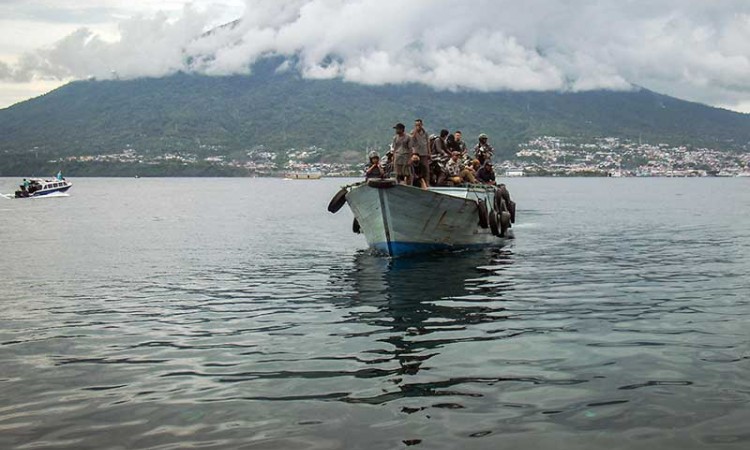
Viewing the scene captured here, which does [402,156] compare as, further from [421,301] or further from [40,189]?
[40,189]

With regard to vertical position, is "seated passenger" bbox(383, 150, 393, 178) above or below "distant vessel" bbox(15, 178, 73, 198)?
above

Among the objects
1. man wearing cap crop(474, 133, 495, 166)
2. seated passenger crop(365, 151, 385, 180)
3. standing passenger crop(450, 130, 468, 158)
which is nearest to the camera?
seated passenger crop(365, 151, 385, 180)

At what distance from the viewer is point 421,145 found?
24969mm

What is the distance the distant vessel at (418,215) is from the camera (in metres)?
23.4

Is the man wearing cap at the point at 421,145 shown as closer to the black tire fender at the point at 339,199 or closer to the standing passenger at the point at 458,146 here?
the black tire fender at the point at 339,199

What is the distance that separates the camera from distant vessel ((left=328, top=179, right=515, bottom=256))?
2344 cm

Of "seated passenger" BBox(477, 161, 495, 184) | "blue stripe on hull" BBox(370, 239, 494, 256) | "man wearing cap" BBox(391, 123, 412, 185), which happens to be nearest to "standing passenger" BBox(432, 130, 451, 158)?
"seated passenger" BBox(477, 161, 495, 184)

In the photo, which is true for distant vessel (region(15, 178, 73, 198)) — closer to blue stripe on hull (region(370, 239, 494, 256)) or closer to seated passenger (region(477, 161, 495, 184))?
seated passenger (region(477, 161, 495, 184))

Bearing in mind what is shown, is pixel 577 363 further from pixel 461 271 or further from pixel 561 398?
pixel 461 271

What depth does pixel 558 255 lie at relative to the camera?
85.2ft

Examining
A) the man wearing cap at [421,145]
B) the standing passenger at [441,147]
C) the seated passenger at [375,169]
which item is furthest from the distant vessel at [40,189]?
the man wearing cap at [421,145]

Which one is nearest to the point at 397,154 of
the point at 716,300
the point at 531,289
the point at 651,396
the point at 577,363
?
the point at 531,289

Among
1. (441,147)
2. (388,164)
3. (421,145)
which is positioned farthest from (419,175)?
(441,147)

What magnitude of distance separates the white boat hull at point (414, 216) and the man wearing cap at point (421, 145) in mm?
944
